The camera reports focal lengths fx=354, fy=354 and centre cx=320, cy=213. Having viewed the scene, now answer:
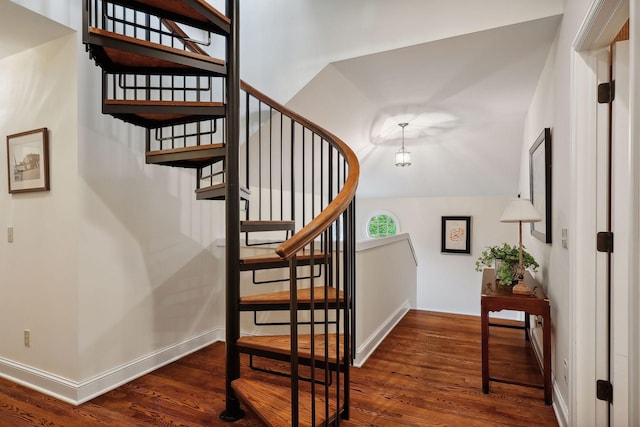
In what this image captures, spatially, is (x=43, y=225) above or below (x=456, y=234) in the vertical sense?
above

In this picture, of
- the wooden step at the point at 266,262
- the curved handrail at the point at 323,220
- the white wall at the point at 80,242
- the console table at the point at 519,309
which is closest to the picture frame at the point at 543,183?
the console table at the point at 519,309

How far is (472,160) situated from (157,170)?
178 inches

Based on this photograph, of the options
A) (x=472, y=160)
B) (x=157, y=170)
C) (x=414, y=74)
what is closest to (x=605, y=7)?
(x=414, y=74)

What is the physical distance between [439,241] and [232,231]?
5234mm

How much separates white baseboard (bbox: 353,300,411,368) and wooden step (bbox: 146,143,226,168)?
1.78 m

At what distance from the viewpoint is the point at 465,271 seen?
6.25 m

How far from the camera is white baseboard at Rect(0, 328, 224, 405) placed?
88.4 inches

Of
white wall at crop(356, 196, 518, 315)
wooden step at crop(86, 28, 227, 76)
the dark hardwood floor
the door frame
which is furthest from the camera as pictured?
white wall at crop(356, 196, 518, 315)

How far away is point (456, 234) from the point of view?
20.9 ft

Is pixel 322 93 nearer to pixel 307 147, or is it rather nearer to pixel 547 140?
pixel 307 147

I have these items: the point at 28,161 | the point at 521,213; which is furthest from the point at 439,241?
the point at 28,161

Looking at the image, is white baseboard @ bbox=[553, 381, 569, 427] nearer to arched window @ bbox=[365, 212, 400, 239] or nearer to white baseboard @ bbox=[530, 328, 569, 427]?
white baseboard @ bbox=[530, 328, 569, 427]

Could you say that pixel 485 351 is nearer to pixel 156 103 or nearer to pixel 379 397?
pixel 379 397

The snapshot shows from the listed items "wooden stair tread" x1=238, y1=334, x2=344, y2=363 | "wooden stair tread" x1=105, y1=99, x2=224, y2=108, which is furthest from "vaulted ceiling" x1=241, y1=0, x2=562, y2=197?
"wooden stair tread" x1=238, y1=334, x2=344, y2=363
